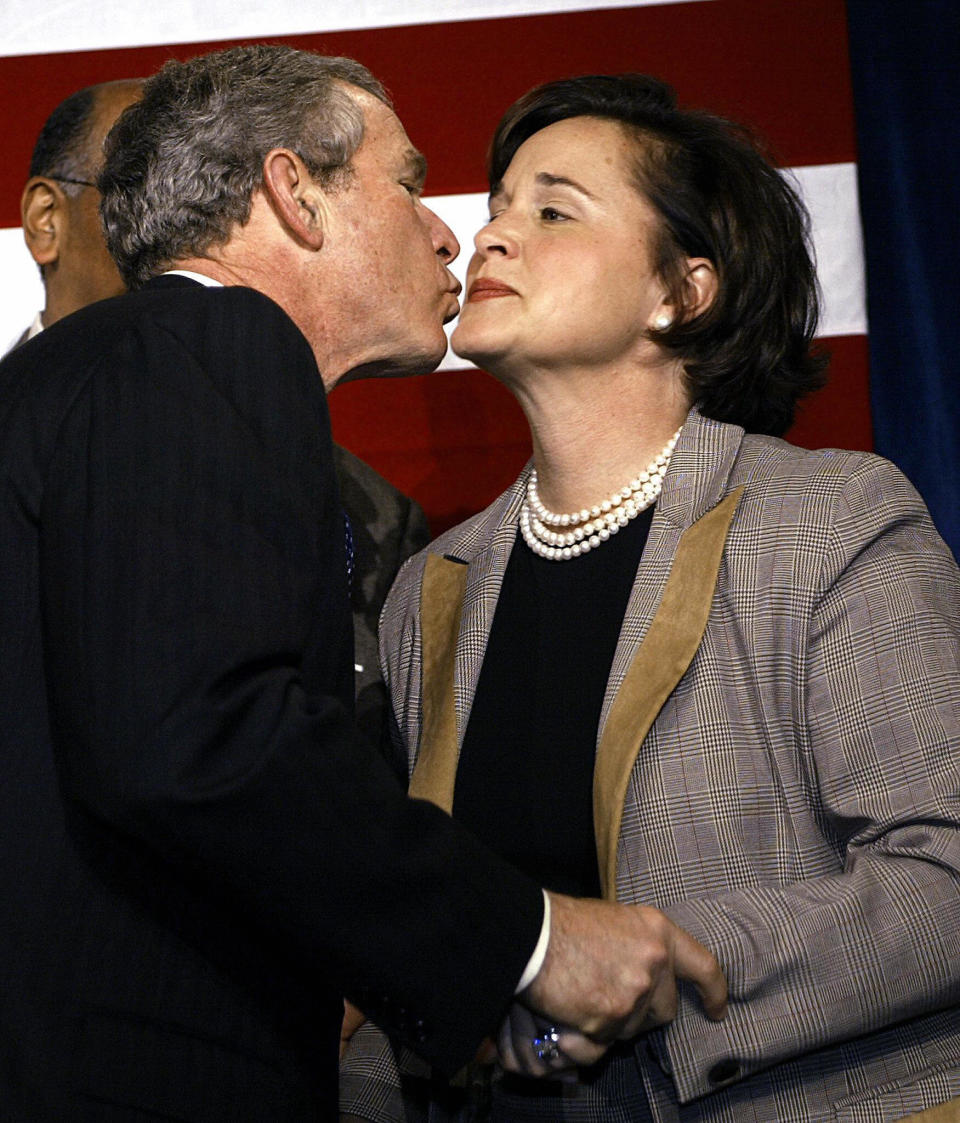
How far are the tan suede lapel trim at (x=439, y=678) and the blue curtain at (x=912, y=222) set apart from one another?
0.91 metres

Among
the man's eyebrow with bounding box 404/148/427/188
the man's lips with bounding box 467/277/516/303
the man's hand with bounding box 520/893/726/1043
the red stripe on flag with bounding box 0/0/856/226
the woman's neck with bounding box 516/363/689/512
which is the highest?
the red stripe on flag with bounding box 0/0/856/226

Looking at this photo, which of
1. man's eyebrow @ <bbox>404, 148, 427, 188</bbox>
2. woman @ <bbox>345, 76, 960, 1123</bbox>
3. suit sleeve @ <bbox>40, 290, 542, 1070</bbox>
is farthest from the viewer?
man's eyebrow @ <bbox>404, 148, 427, 188</bbox>

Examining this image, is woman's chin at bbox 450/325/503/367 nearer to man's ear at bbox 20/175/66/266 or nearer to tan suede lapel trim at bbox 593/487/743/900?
tan suede lapel trim at bbox 593/487/743/900

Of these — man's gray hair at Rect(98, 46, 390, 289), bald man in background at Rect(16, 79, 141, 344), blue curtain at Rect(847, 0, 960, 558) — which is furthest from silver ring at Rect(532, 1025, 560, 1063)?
bald man in background at Rect(16, 79, 141, 344)

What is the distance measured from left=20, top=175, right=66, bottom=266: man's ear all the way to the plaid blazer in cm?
137

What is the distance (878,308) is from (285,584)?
163 cm

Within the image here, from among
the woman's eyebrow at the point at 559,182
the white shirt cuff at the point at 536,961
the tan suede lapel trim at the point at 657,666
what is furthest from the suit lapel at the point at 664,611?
the woman's eyebrow at the point at 559,182

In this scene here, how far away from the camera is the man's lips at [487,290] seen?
185 centimetres

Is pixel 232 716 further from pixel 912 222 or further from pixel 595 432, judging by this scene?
pixel 912 222

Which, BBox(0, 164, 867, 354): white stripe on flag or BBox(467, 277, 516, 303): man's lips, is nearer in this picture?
BBox(467, 277, 516, 303): man's lips

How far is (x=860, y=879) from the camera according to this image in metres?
A: 1.36

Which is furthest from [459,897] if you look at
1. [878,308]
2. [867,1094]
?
[878,308]

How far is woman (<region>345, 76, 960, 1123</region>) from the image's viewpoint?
135 centimetres

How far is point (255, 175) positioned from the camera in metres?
1.62
